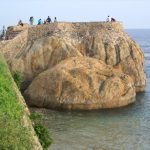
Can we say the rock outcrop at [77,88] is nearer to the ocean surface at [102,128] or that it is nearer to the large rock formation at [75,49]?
the large rock formation at [75,49]

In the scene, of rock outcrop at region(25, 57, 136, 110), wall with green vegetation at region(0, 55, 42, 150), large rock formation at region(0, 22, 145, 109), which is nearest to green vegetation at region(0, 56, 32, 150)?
wall with green vegetation at region(0, 55, 42, 150)

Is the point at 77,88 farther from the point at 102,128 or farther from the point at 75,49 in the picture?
the point at 102,128

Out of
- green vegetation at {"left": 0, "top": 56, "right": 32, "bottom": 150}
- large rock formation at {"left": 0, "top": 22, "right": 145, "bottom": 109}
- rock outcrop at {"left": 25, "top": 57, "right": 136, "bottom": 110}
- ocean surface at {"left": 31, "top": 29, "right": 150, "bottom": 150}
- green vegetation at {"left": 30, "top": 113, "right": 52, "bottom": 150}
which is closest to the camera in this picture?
green vegetation at {"left": 0, "top": 56, "right": 32, "bottom": 150}

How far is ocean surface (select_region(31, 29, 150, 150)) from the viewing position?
32719mm

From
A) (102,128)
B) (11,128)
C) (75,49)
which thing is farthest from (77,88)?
(11,128)

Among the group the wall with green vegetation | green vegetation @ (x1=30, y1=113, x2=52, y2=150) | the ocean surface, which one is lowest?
the ocean surface

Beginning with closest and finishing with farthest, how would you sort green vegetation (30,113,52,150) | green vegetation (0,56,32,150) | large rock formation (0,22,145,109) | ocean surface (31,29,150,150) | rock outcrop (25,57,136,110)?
green vegetation (0,56,32,150), green vegetation (30,113,52,150), ocean surface (31,29,150,150), rock outcrop (25,57,136,110), large rock formation (0,22,145,109)

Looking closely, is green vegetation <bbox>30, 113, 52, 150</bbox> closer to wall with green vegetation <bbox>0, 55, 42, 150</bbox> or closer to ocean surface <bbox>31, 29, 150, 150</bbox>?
ocean surface <bbox>31, 29, 150, 150</bbox>

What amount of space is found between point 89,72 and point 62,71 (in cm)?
282

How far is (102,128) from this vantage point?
124ft

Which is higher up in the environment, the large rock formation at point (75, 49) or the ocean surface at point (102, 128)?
the large rock formation at point (75, 49)

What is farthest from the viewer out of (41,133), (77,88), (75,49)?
(75,49)

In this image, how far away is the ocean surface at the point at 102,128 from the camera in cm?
3272

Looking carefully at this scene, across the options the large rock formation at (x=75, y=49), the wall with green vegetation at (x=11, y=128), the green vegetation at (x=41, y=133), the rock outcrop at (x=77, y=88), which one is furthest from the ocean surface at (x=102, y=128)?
the wall with green vegetation at (x=11, y=128)
